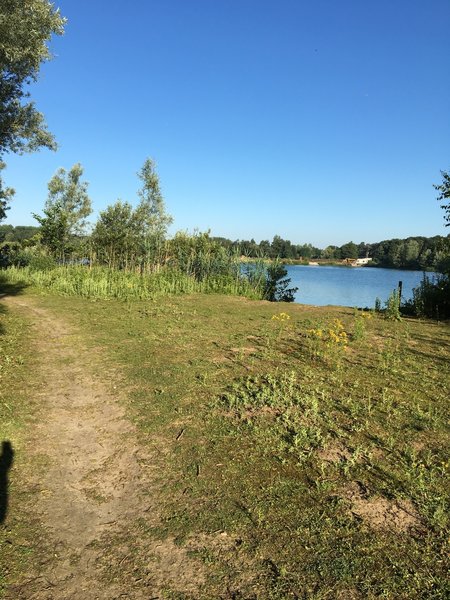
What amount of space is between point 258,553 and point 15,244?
26616 millimetres

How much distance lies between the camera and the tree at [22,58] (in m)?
8.62

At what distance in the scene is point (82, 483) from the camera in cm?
306

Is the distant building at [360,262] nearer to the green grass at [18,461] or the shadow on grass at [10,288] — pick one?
the shadow on grass at [10,288]

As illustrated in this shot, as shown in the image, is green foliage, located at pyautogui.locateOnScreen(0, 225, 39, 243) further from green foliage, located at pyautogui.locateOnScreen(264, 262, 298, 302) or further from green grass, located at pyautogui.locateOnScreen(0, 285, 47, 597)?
green grass, located at pyautogui.locateOnScreen(0, 285, 47, 597)

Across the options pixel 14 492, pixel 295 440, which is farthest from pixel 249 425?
pixel 14 492

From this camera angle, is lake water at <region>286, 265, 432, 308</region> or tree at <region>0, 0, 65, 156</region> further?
lake water at <region>286, 265, 432, 308</region>

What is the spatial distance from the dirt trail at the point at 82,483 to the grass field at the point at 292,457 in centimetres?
13

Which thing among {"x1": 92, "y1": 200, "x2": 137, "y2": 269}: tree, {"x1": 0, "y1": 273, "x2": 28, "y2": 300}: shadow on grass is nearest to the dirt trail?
{"x1": 0, "y1": 273, "x2": 28, "y2": 300}: shadow on grass

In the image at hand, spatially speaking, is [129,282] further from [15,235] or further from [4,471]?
[15,235]

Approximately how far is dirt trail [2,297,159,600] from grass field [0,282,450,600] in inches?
5.2

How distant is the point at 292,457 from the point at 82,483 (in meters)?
1.66

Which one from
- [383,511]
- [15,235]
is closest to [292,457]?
[383,511]

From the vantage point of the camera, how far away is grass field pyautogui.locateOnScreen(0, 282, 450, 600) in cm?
223

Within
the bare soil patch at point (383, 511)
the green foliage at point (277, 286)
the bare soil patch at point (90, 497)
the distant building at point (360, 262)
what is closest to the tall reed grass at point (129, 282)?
the green foliage at point (277, 286)
